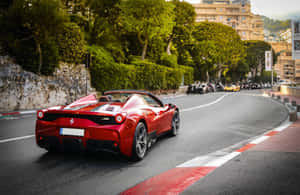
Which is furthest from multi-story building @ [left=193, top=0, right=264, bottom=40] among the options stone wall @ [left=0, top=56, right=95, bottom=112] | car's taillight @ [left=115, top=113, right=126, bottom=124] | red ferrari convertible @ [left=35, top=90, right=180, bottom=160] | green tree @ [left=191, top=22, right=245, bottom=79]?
car's taillight @ [left=115, top=113, right=126, bottom=124]

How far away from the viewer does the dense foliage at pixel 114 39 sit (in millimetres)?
18328

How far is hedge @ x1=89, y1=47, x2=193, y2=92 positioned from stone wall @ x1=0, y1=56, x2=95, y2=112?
2.39m

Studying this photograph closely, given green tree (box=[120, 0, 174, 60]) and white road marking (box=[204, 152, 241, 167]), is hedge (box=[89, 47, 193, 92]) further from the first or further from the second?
white road marking (box=[204, 152, 241, 167])

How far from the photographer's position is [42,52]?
19.7 m

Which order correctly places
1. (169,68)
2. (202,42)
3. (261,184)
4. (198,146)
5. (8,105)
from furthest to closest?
1. (202,42)
2. (169,68)
3. (8,105)
4. (198,146)
5. (261,184)

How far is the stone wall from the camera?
17156mm

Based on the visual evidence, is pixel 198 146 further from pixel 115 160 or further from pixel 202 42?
pixel 202 42

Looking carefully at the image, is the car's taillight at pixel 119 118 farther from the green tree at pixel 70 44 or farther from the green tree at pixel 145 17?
the green tree at pixel 145 17

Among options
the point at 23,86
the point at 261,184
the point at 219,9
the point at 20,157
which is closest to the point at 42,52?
the point at 23,86

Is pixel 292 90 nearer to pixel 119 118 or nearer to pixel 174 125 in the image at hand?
pixel 174 125

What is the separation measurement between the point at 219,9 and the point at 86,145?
462 feet

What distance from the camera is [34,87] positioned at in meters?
18.8

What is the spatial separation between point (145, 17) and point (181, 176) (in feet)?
112

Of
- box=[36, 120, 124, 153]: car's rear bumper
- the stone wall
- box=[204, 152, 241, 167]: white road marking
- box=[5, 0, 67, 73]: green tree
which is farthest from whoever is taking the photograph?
box=[5, 0, 67, 73]: green tree
